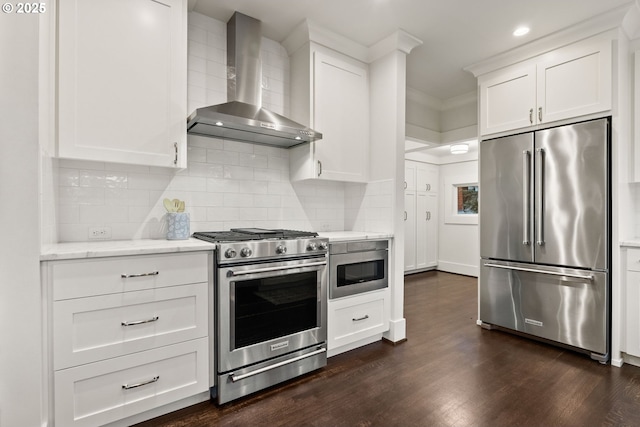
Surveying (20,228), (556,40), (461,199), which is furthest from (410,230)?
(20,228)

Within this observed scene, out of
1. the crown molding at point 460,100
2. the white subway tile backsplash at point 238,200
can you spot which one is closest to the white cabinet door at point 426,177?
the crown molding at point 460,100

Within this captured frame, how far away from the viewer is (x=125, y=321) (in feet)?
5.64

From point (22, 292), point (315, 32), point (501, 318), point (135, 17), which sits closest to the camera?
point (22, 292)

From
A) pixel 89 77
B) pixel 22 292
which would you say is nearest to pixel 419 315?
pixel 22 292

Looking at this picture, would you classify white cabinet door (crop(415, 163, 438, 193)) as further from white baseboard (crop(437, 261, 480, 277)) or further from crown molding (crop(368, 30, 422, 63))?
crown molding (crop(368, 30, 422, 63))

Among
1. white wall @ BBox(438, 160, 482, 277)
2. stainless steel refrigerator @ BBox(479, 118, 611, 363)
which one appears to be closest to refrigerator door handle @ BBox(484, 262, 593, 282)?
stainless steel refrigerator @ BBox(479, 118, 611, 363)

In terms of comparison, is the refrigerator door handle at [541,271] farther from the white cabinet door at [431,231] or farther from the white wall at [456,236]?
the white cabinet door at [431,231]

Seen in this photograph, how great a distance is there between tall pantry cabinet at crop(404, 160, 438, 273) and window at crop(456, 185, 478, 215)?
46cm

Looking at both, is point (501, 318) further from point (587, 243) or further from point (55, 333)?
point (55, 333)

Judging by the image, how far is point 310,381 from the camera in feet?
7.38

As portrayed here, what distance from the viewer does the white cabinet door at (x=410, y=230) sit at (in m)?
5.97

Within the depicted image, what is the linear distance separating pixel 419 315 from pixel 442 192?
3553mm

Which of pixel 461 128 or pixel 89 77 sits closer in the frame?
pixel 89 77

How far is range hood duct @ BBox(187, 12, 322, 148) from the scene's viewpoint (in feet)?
7.82
